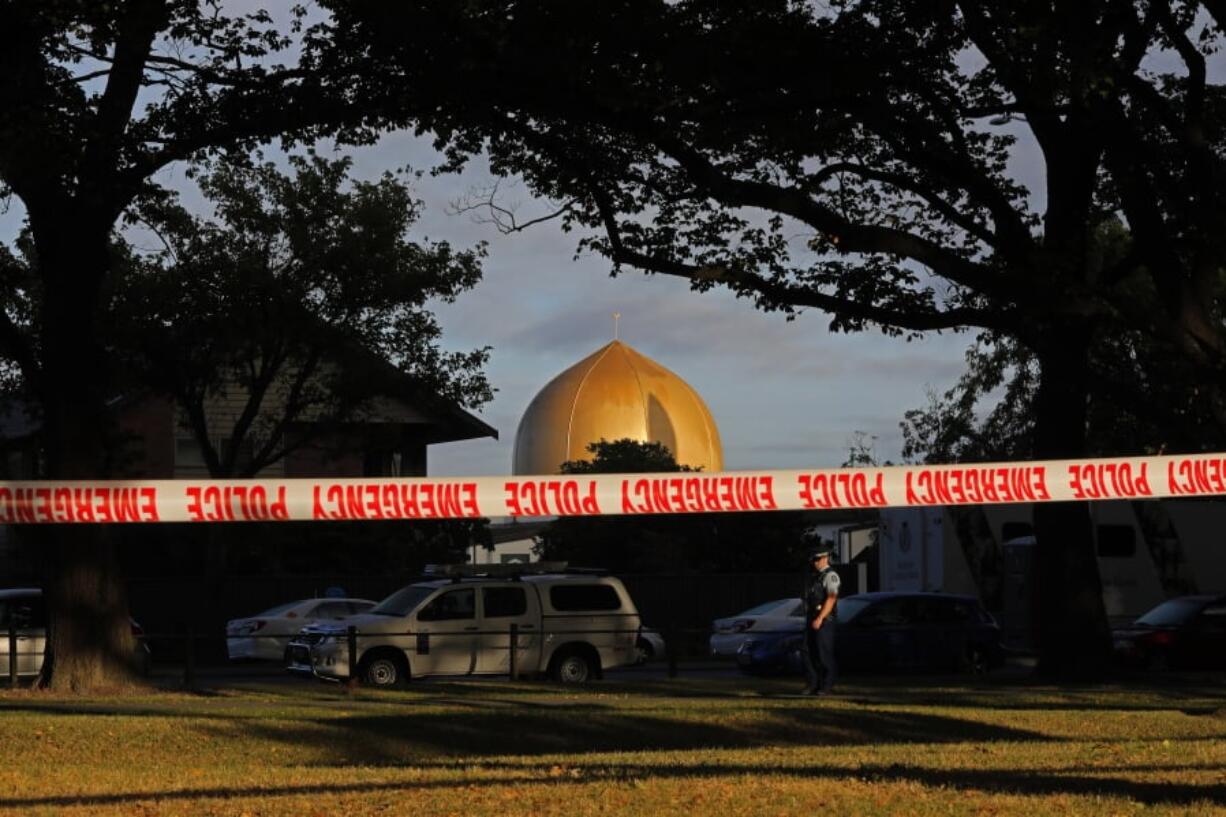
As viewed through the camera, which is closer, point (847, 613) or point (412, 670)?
point (412, 670)

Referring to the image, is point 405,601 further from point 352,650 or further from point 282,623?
point 282,623

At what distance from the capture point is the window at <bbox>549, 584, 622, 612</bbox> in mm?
29062

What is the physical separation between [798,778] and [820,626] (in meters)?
9.76

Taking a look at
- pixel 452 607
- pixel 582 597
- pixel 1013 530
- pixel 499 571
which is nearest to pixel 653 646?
pixel 499 571

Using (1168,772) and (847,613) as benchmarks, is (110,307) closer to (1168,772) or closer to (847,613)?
(847,613)

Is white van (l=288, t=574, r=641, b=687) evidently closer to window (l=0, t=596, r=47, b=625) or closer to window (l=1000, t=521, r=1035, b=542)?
window (l=0, t=596, r=47, b=625)

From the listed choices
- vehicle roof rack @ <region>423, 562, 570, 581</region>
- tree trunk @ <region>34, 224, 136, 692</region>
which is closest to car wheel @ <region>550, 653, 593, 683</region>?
vehicle roof rack @ <region>423, 562, 570, 581</region>

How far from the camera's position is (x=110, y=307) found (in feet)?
130

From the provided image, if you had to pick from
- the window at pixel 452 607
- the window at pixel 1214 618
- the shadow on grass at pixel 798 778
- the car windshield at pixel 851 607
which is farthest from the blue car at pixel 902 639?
the shadow on grass at pixel 798 778

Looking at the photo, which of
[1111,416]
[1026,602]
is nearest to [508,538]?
[1111,416]

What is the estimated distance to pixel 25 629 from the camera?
28.8 metres

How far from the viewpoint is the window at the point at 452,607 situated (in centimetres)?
2803

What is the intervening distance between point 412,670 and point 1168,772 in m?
16.8

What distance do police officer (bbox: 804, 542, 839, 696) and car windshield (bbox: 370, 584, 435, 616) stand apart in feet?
26.5
